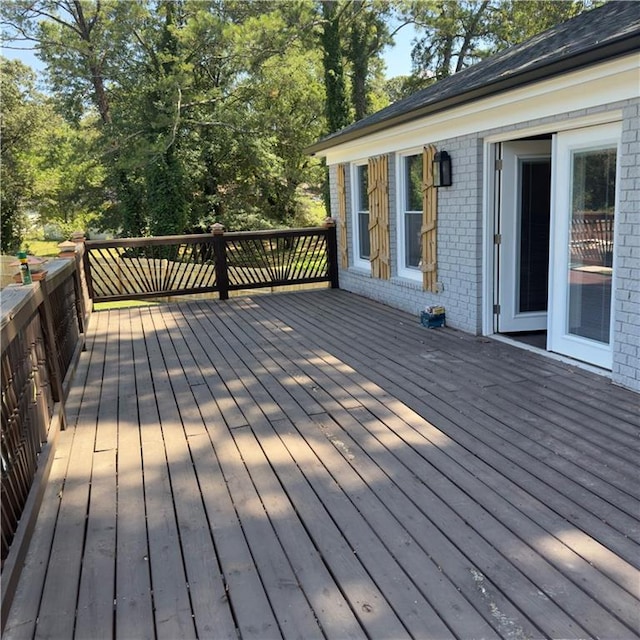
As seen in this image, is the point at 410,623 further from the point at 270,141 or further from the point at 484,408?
the point at 270,141

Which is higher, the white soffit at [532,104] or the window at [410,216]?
the white soffit at [532,104]

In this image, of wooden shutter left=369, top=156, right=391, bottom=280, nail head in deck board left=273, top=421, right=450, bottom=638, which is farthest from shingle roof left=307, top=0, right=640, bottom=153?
nail head in deck board left=273, top=421, right=450, bottom=638

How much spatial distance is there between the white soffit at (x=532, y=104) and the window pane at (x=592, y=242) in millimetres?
358

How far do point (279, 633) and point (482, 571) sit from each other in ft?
2.43

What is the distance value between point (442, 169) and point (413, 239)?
1.17m

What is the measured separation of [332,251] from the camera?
862 cm

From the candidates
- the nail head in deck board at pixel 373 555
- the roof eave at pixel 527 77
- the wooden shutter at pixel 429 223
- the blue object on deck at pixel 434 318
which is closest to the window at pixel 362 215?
the roof eave at pixel 527 77

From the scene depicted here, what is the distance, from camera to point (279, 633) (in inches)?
66.1

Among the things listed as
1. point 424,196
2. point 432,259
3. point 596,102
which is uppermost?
point 596,102

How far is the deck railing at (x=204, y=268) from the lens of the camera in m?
7.74

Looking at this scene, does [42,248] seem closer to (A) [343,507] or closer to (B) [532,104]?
(B) [532,104]

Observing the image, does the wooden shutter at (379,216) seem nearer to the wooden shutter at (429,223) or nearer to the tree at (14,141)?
the wooden shutter at (429,223)

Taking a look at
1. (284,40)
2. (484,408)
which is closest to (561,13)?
(284,40)

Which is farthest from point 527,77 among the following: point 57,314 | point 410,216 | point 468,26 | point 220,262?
point 468,26
